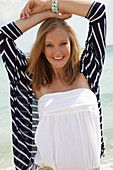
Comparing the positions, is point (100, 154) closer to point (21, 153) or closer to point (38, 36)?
point (21, 153)

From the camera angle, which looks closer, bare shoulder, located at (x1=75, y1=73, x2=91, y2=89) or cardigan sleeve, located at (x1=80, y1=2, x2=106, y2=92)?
cardigan sleeve, located at (x1=80, y1=2, x2=106, y2=92)

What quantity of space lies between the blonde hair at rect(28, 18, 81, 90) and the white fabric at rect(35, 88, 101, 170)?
0.90 ft

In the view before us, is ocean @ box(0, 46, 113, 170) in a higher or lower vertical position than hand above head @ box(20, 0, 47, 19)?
lower

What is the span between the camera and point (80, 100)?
8.50 ft

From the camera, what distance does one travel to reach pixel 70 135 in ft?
8.39

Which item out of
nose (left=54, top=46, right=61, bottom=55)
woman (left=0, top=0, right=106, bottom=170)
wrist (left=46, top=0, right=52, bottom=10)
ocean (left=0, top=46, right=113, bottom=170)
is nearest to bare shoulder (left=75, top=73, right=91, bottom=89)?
woman (left=0, top=0, right=106, bottom=170)

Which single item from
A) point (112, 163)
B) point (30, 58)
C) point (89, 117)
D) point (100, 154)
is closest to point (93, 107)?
point (89, 117)

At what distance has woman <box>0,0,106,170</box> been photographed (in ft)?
8.39

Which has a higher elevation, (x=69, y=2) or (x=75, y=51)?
(x=69, y=2)

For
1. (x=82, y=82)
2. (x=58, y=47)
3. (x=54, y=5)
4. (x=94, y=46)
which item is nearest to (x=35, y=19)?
(x=54, y=5)

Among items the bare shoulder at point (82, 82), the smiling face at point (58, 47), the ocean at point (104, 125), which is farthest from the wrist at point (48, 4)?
the ocean at point (104, 125)

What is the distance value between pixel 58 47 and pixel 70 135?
2.18 ft

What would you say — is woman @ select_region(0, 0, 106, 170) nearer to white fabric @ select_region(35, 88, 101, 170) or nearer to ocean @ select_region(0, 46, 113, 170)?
white fabric @ select_region(35, 88, 101, 170)

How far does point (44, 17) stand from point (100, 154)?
1185mm
